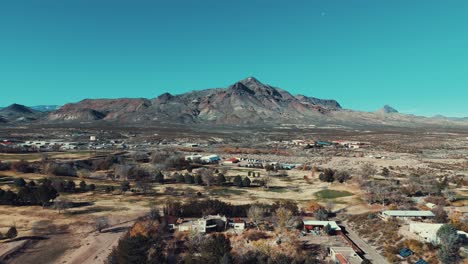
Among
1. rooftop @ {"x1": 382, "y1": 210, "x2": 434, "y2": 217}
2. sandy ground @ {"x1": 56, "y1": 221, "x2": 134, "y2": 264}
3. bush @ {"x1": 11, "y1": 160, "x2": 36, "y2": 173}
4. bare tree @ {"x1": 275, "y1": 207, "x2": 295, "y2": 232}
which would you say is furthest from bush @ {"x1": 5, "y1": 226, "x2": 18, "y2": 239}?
bush @ {"x1": 11, "y1": 160, "x2": 36, "y2": 173}

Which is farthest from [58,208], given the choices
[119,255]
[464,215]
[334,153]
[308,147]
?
[308,147]

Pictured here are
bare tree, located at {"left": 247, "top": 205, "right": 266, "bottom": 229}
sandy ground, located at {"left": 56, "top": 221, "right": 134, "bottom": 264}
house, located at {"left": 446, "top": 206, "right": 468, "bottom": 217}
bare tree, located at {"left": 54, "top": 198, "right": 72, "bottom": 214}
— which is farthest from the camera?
bare tree, located at {"left": 54, "top": 198, "right": 72, "bottom": 214}

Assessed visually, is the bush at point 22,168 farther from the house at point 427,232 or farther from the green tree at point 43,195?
the house at point 427,232

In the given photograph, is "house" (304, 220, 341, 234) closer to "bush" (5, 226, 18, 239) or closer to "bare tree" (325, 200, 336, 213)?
"bare tree" (325, 200, 336, 213)

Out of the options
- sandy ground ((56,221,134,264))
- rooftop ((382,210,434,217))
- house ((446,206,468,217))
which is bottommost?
sandy ground ((56,221,134,264))

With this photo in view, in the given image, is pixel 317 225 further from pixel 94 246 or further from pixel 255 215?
pixel 94 246

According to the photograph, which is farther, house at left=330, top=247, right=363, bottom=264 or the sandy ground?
the sandy ground
